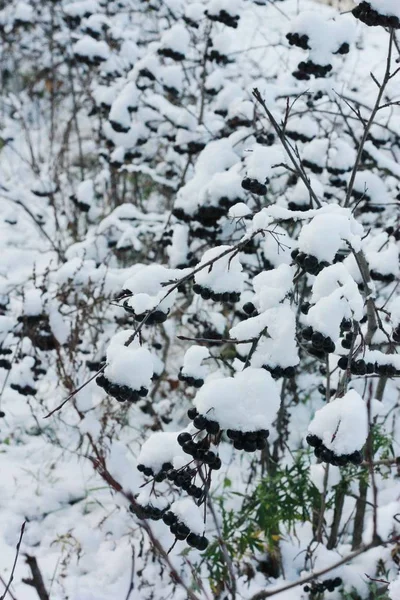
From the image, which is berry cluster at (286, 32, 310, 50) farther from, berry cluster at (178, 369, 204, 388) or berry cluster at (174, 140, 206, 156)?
berry cluster at (178, 369, 204, 388)

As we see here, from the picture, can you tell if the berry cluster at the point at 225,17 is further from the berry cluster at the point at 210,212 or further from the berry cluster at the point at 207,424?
the berry cluster at the point at 207,424

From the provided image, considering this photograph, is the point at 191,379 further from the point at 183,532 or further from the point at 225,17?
the point at 225,17

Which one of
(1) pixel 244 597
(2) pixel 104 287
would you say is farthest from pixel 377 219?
(1) pixel 244 597

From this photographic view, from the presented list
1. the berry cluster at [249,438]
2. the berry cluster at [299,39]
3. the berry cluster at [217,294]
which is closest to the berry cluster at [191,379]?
the berry cluster at [217,294]

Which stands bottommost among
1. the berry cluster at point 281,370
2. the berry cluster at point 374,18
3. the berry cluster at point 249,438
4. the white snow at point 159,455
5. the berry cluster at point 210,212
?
the berry cluster at point 249,438

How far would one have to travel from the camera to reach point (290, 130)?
326cm

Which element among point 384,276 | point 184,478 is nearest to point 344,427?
point 184,478

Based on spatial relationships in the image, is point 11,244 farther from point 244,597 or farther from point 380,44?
point 380,44

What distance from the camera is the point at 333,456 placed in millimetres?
1376

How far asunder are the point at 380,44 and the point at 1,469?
8.64 metres

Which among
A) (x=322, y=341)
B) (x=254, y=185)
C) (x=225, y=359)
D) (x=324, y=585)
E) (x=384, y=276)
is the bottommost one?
(x=324, y=585)

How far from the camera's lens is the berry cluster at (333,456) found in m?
1.36

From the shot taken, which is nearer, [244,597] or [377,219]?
[244,597]

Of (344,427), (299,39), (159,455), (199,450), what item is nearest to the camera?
(344,427)
